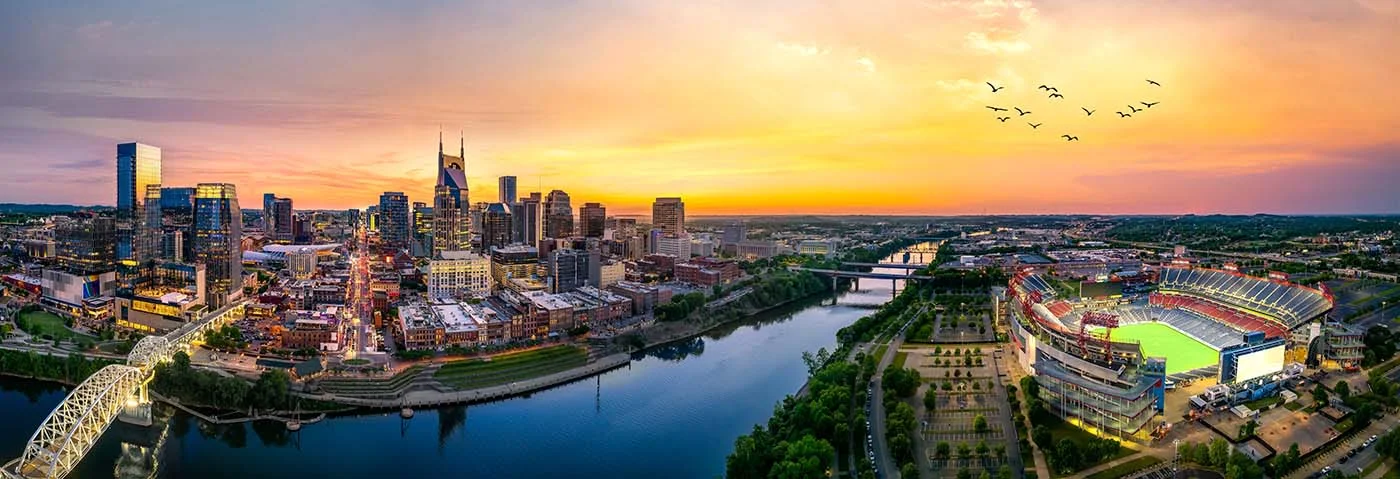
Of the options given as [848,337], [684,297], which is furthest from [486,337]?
[848,337]

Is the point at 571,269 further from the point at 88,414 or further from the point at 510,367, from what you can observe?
the point at 88,414

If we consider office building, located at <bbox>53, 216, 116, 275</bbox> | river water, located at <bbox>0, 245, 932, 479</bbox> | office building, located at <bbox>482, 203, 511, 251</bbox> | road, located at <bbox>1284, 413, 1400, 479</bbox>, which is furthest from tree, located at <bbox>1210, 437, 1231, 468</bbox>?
office building, located at <bbox>482, 203, 511, 251</bbox>

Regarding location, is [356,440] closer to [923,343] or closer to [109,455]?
[109,455]

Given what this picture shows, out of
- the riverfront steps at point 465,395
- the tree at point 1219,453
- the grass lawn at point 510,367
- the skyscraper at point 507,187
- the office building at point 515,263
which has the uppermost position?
the skyscraper at point 507,187

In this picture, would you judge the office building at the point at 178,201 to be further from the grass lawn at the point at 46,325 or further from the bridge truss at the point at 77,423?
the bridge truss at the point at 77,423

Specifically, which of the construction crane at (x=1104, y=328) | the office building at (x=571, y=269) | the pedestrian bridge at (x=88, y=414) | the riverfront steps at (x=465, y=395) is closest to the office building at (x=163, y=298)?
the pedestrian bridge at (x=88, y=414)

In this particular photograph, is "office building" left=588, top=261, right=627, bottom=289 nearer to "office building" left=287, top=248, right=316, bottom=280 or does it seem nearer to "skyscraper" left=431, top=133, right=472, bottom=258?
"skyscraper" left=431, top=133, right=472, bottom=258

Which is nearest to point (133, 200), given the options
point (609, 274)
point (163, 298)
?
point (163, 298)
